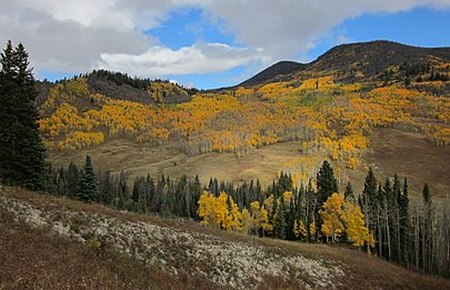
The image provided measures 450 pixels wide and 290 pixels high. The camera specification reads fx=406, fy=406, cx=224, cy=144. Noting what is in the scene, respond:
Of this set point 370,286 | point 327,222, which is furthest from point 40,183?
point 327,222

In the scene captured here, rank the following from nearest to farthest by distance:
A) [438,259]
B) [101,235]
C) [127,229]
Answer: [101,235], [127,229], [438,259]

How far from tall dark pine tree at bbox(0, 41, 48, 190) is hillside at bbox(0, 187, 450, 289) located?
13.7m

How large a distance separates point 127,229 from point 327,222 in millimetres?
64495

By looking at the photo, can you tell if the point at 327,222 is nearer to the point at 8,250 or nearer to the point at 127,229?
the point at 127,229

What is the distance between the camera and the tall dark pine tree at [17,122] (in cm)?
4019

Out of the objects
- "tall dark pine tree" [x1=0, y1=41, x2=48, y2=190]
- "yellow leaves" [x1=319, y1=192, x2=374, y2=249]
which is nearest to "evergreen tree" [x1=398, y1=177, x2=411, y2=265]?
"yellow leaves" [x1=319, y1=192, x2=374, y2=249]

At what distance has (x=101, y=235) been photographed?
82.7 ft

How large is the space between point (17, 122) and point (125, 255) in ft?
78.3

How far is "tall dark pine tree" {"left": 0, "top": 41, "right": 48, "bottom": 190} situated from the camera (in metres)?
40.2

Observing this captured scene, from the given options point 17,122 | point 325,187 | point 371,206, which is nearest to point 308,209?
point 325,187

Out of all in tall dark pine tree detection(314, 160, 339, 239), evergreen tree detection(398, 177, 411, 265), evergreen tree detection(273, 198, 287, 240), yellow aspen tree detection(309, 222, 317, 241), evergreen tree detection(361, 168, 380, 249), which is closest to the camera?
evergreen tree detection(398, 177, 411, 265)

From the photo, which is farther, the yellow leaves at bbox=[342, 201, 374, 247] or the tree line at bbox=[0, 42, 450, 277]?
the yellow leaves at bbox=[342, 201, 374, 247]

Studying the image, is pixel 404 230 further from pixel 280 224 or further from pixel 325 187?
pixel 280 224

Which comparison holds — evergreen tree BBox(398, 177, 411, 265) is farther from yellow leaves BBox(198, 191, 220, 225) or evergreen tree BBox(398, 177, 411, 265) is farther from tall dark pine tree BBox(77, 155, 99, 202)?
tall dark pine tree BBox(77, 155, 99, 202)
